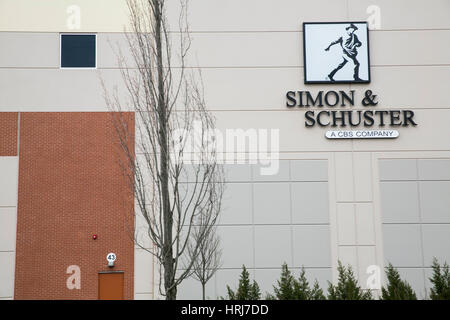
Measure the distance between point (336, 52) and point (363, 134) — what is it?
2630 millimetres

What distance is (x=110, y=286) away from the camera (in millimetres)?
17547

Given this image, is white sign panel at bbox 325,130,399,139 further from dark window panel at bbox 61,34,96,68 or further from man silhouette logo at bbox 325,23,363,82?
dark window panel at bbox 61,34,96,68

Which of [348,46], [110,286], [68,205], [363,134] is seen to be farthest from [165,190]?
[348,46]

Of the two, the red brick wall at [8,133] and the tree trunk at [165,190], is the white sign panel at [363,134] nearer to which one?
the tree trunk at [165,190]

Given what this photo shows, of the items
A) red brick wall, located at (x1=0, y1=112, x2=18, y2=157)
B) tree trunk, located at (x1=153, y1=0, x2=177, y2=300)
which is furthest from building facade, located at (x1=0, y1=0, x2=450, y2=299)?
tree trunk, located at (x1=153, y1=0, x2=177, y2=300)

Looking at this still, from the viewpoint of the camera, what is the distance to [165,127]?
1212cm

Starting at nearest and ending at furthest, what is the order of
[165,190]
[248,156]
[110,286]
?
[165,190], [110,286], [248,156]

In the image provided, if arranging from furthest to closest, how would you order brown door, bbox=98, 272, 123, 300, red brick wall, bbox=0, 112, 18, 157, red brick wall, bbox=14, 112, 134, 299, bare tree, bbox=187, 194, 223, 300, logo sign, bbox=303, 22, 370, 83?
1. logo sign, bbox=303, 22, 370, 83
2. red brick wall, bbox=0, 112, 18, 157
3. red brick wall, bbox=14, 112, 134, 299
4. brown door, bbox=98, 272, 123, 300
5. bare tree, bbox=187, 194, 223, 300

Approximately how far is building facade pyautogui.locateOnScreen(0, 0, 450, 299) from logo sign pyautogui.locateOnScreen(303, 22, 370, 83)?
9.3 inches

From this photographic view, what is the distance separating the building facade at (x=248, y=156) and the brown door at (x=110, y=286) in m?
0.10

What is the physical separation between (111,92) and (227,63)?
3.55m

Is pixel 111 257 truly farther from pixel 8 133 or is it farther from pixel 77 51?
pixel 77 51

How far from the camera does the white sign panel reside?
18172 millimetres
